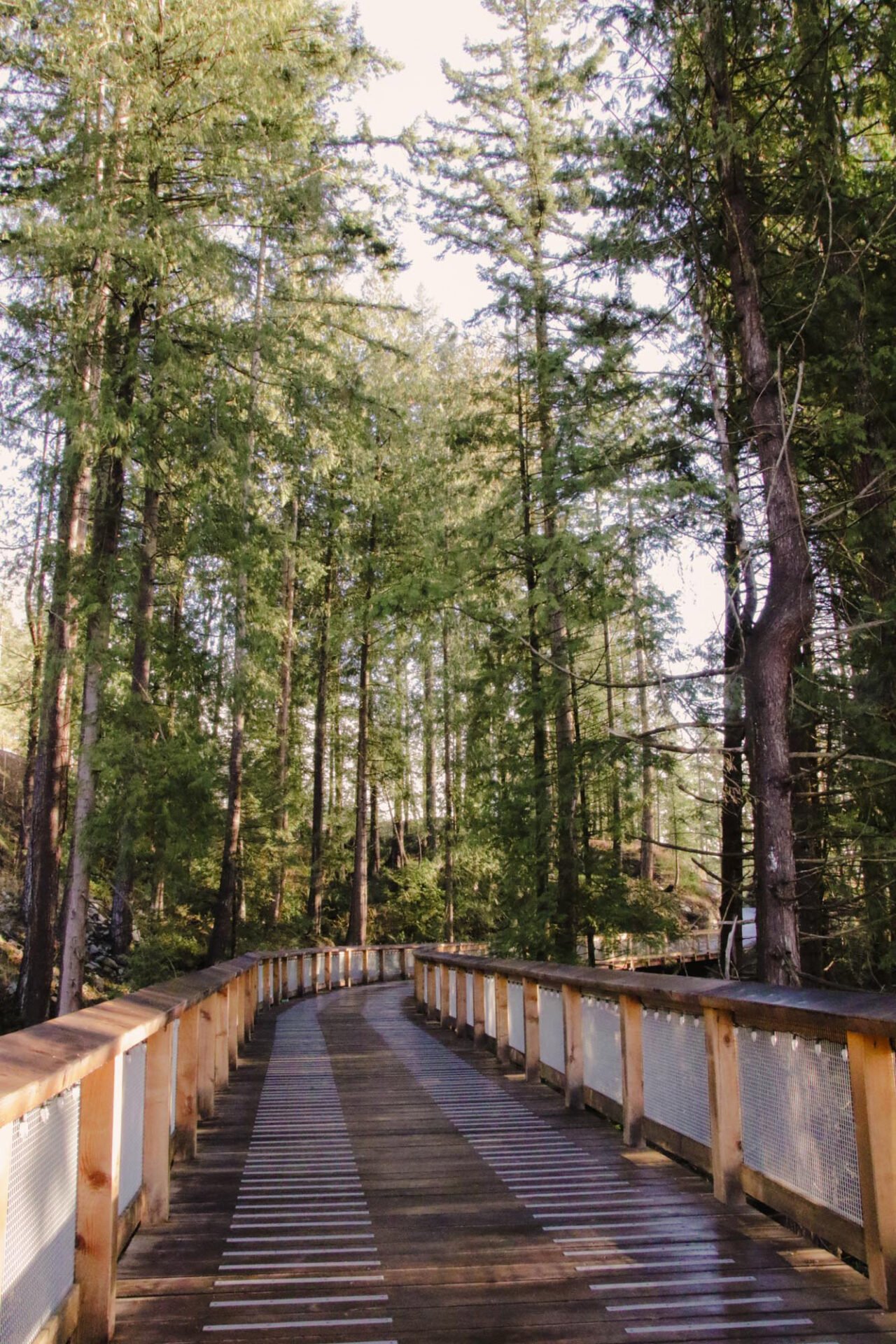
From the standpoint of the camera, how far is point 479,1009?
34.1 ft

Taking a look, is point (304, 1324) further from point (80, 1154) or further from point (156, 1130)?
point (156, 1130)

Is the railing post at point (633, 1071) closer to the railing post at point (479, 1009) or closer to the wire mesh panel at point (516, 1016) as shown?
the wire mesh panel at point (516, 1016)

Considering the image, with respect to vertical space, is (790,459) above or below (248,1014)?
above

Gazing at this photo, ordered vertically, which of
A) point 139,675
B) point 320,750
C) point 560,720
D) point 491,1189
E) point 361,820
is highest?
point 320,750

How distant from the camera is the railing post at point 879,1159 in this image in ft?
10.2

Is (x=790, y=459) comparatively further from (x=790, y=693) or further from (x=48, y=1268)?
(x=48, y=1268)

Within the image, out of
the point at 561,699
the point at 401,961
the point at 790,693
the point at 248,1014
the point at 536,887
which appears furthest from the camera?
the point at 401,961

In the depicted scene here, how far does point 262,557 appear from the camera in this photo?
12641mm

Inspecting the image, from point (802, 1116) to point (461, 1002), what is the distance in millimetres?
8055

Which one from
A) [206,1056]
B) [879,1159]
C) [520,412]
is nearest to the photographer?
[879,1159]

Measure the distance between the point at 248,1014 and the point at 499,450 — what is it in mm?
9139

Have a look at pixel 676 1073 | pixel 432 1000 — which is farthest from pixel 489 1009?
pixel 676 1073

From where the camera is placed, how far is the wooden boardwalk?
3.03 metres

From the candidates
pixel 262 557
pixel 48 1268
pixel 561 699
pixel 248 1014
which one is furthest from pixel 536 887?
pixel 48 1268
